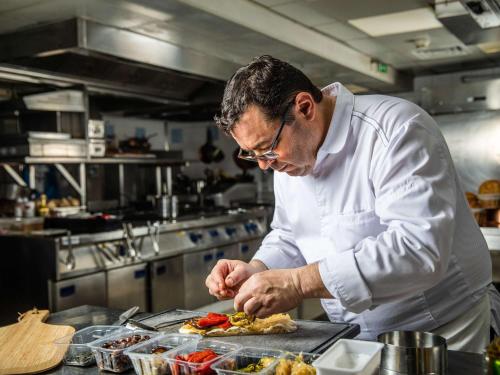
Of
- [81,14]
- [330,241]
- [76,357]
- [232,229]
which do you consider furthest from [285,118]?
[232,229]

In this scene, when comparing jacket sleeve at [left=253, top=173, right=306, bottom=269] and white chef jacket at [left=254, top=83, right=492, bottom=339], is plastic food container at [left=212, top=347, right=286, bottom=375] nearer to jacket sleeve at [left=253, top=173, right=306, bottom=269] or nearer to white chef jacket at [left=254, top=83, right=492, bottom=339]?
A: white chef jacket at [left=254, top=83, right=492, bottom=339]

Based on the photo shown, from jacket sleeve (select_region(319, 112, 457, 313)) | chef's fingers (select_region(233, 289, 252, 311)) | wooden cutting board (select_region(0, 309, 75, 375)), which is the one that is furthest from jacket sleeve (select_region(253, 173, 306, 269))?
wooden cutting board (select_region(0, 309, 75, 375))

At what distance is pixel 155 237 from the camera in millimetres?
5012

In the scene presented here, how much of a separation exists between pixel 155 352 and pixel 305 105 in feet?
2.79

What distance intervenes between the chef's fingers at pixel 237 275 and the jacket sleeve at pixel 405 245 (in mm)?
450

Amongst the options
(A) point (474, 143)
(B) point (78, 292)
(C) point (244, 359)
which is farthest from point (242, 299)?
(A) point (474, 143)

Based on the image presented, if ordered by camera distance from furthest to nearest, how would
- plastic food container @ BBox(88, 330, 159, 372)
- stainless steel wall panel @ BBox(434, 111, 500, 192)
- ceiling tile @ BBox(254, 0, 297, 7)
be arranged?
stainless steel wall panel @ BBox(434, 111, 500, 192) → ceiling tile @ BBox(254, 0, 297, 7) → plastic food container @ BBox(88, 330, 159, 372)

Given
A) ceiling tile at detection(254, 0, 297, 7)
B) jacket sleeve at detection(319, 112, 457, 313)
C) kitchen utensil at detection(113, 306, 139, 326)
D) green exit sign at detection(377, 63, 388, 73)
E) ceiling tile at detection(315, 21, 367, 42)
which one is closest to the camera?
jacket sleeve at detection(319, 112, 457, 313)

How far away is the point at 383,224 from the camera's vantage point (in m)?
1.63

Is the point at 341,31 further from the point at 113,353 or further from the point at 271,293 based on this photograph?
the point at 113,353

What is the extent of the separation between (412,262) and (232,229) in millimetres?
4687

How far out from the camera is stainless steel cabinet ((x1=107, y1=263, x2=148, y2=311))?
4531 millimetres

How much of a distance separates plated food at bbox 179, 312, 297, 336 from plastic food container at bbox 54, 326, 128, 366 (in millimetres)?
260

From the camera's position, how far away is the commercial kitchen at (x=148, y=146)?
2.13m
